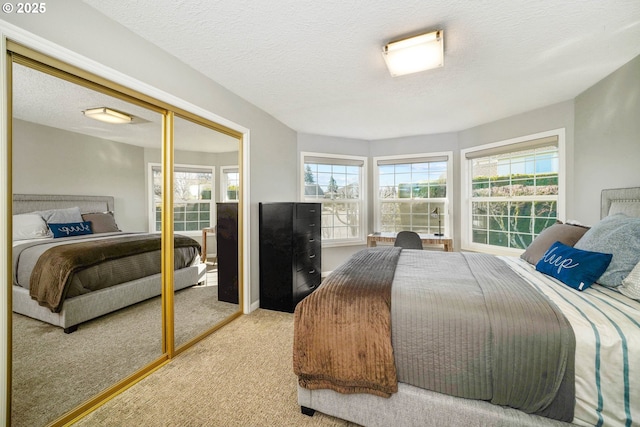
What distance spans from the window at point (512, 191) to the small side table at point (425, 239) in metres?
0.41

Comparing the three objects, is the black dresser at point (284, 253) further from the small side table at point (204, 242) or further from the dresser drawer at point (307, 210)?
the small side table at point (204, 242)

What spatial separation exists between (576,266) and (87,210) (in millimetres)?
3118

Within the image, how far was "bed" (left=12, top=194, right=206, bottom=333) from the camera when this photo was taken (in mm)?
1368

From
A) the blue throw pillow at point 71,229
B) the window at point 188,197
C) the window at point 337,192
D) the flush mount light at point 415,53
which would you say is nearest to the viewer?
the blue throw pillow at point 71,229

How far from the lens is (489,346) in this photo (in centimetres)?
116

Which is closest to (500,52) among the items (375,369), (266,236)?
(375,369)

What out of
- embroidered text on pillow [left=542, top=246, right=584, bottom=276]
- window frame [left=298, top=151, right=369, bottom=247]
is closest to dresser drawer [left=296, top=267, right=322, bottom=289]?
window frame [left=298, top=151, right=369, bottom=247]

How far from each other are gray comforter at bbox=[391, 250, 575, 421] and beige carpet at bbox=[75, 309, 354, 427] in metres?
0.65

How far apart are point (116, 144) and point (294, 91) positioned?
1.67m

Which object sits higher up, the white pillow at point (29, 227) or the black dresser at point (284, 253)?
the white pillow at point (29, 227)

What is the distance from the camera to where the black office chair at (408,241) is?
11.6 feet

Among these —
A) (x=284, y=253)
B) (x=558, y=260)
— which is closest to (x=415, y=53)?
(x=558, y=260)
